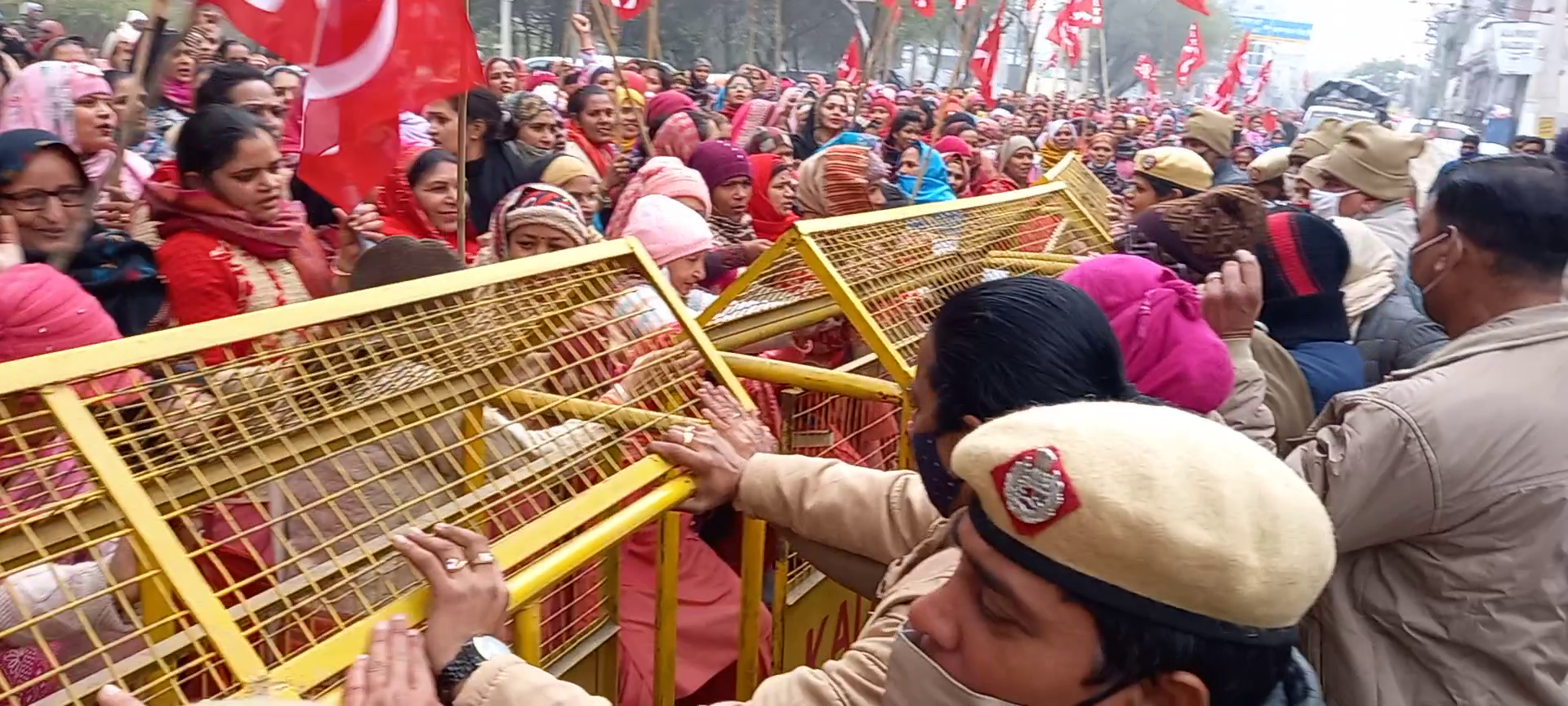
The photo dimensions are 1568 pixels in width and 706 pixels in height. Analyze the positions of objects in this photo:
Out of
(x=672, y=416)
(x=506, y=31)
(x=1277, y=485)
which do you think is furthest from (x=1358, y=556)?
(x=506, y=31)

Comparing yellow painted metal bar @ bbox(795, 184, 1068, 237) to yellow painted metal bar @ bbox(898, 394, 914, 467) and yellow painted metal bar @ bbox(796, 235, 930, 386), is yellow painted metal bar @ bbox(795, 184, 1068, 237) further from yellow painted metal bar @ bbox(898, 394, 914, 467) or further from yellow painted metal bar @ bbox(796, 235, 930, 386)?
yellow painted metal bar @ bbox(898, 394, 914, 467)

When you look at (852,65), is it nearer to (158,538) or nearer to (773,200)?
(773,200)

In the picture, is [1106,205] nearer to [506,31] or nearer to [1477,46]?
[506,31]

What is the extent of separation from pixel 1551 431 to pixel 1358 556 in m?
0.36

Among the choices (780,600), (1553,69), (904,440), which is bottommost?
Answer: (1553,69)

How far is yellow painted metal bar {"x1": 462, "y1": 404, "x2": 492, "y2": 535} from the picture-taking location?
4.92 ft

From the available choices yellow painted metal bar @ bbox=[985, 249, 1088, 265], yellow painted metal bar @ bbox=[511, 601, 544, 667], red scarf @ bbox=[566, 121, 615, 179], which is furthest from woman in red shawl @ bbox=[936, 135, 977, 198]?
yellow painted metal bar @ bbox=[511, 601, 544, 667]

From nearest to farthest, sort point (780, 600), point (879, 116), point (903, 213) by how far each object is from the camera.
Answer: point (780, 600)
point (903, 213)
point (879, 116)

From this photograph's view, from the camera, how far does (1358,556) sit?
1.88 m

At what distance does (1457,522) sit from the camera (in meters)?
1.76

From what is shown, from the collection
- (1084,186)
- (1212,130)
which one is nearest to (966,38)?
(1212,130)

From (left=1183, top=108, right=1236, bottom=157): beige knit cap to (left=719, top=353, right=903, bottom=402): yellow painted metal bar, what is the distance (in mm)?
5291

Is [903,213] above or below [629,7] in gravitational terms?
below

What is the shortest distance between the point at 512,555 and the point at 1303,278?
2.21 meters
